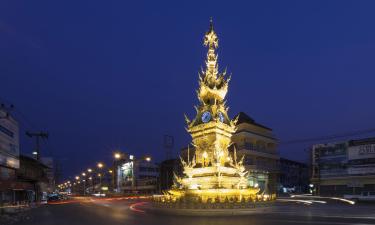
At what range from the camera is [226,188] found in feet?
99.0

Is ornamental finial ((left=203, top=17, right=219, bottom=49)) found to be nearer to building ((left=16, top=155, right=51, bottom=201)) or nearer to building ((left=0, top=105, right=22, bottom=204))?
building ((left=0, top=105, right=22, bottom=204))

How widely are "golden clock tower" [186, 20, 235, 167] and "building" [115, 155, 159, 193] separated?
285 ft

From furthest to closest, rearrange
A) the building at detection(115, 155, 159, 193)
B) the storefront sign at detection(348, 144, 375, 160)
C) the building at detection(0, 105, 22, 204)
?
the building at detection(115, 155, 159, 193) → the storefront sign at detection(348, 144, 375, 160) → the building at detection(0, 105, 22, 204)

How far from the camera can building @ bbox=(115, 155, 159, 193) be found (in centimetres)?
12406

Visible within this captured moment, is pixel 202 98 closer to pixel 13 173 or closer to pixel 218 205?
pixel 218 205

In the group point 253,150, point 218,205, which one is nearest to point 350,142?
point 253,150

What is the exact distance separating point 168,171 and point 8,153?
51.9m

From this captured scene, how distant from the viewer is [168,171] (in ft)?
354

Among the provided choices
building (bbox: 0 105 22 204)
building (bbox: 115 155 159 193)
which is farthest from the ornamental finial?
building (bbox: 115 155 159 193)

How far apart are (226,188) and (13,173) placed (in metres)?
49.5

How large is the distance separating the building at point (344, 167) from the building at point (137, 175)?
58.6m

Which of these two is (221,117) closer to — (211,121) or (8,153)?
(211,121)

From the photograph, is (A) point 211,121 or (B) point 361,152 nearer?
(A) point 211,121

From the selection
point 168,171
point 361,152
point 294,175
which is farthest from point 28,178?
point 294,175
